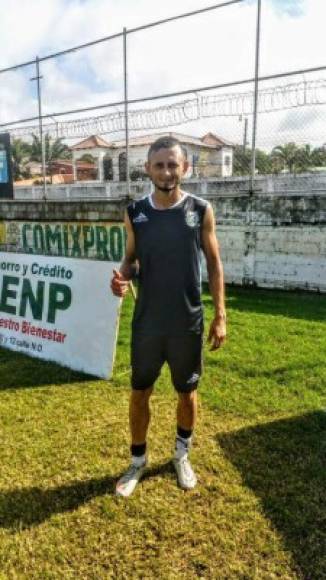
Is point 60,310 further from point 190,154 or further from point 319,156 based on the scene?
point 190,154

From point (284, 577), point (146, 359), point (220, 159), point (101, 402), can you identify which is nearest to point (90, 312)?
point (101, 402)

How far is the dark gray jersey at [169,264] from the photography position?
2713 millimetres

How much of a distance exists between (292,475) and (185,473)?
2.25 ft

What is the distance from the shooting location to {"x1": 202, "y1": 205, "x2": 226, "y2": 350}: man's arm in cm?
282

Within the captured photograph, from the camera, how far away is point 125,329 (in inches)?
238

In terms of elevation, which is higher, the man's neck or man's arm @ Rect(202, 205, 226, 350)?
the man's neck

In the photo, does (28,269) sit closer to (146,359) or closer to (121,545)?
(146,359)

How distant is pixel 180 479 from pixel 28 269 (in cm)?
316

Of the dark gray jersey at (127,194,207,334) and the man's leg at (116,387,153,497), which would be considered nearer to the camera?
the dark gray jersey at (127,194,207,334)

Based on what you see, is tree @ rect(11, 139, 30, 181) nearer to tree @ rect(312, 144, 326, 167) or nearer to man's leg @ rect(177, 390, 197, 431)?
tree @ rect(312, 144, 326, 167)

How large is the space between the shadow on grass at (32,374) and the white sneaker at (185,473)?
5.59ft

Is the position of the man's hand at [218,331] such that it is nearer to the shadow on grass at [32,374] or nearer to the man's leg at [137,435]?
the man's leg at [137,435]

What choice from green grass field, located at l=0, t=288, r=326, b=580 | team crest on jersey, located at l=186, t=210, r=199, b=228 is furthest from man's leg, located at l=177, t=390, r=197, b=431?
team crest on jersey, located at l=186, t=210, r=199, b=228

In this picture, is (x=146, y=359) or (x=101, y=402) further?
(x=101, y=402)
